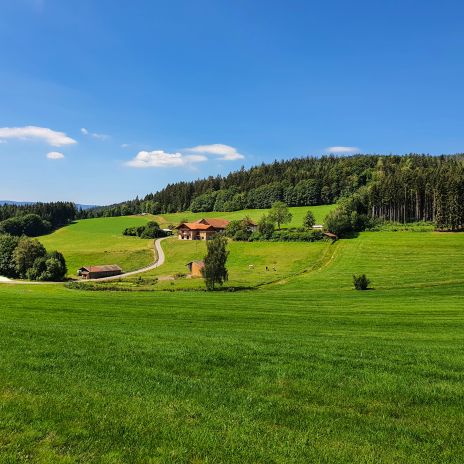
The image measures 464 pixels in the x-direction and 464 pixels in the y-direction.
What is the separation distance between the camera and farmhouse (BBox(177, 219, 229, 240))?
141400 millimetres

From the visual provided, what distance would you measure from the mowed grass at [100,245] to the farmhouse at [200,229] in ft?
42.5

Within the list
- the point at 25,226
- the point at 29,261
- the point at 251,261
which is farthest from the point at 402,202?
the point at 25,226

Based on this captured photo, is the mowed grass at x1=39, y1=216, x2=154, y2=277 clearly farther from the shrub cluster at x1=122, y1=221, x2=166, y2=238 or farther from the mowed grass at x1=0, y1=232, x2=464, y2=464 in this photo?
the mowed grass at x1=0, y1=232, x2=464, y2=464

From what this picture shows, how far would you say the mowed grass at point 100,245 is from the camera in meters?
113

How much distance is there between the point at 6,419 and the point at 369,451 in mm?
7722

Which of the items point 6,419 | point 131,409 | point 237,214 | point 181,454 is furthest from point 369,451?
point 237,214

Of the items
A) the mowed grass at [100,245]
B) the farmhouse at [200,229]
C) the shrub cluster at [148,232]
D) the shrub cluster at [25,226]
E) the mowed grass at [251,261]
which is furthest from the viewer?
the shrub cluster at [25,226]

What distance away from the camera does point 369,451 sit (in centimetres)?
805

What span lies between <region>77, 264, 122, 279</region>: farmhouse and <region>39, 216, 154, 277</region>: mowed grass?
11.3 feet

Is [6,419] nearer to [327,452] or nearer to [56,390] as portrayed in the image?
[56,390]

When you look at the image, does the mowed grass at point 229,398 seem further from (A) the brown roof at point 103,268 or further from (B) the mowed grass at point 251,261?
(A) the brown roof at point 103,268

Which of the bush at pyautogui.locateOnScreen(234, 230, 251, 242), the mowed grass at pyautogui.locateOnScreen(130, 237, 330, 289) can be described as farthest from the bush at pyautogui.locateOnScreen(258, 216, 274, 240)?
the mowed grass at pyautogui.locateOnScreen(130, 237, 330, 289)

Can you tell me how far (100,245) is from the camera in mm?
139000

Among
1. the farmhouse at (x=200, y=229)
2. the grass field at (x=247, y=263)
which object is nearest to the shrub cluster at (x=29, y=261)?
the grass field at (x=247, y=263)
